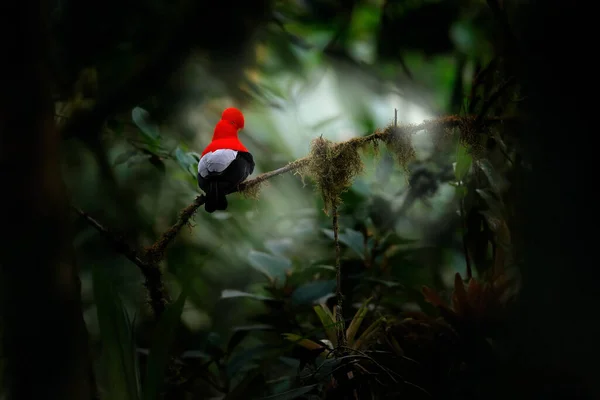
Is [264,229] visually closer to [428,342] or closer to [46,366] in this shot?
[428,342]

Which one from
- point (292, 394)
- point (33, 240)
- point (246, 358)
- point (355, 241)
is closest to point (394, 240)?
point (355, 241)

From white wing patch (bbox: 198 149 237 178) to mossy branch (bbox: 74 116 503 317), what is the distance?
100 millimetres

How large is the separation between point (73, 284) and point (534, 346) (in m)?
0.87

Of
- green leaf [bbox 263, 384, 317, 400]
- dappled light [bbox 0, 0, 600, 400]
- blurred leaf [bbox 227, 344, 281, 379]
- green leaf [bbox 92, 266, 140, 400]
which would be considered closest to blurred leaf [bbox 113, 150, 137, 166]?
dappled light [bbox 0, 0, 600, 400]

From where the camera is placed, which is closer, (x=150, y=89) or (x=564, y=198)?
(x=564, y=198)

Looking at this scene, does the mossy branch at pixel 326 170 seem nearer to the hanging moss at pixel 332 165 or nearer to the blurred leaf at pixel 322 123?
the hanging moss at pixel 332 165

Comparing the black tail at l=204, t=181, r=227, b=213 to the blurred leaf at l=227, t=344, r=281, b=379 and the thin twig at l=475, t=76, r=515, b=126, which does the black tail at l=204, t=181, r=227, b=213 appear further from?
the thin twig at l=475, t=76, r=515, b=126

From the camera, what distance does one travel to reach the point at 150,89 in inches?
83.4

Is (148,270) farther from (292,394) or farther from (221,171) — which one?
(292,394)

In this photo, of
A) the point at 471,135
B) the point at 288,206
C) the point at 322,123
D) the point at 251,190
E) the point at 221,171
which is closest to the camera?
the point at 471,135

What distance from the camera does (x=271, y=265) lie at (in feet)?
6.03

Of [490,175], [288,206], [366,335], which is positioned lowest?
[366,335]

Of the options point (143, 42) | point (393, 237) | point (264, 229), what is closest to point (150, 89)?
point (143, 42)

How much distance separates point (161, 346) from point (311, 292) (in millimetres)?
553
